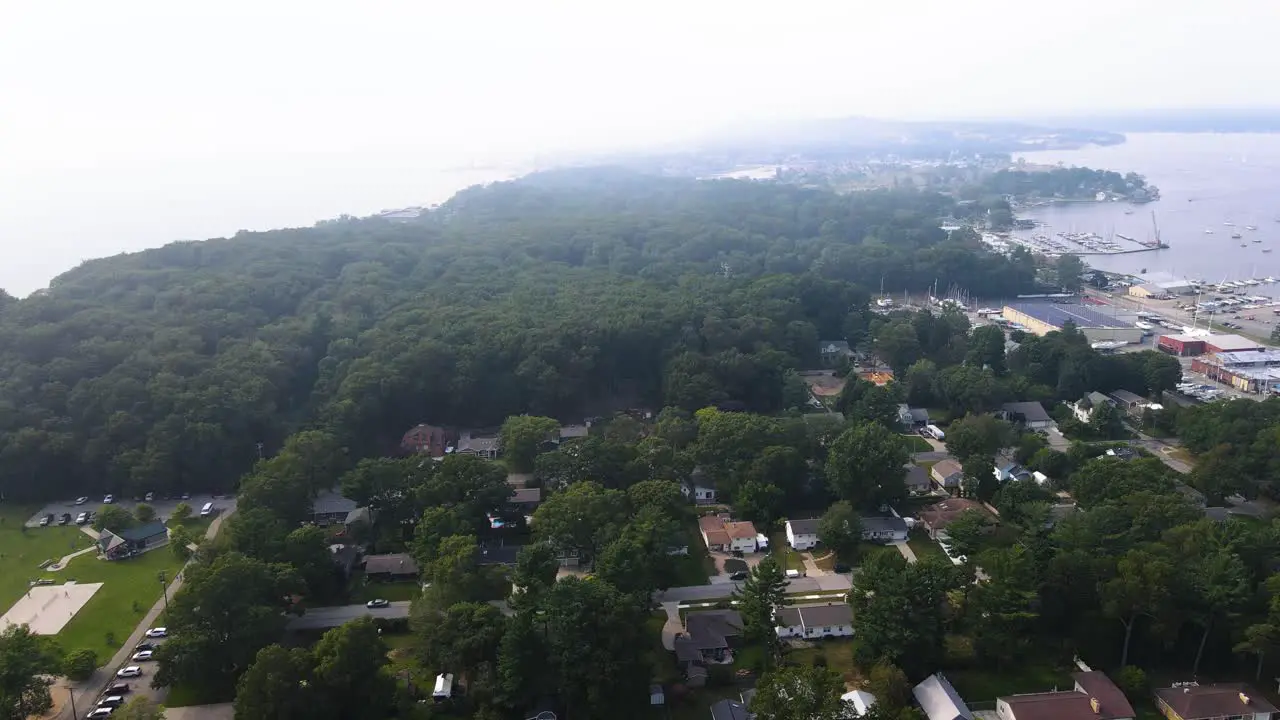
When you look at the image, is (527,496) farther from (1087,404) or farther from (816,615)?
(1087,404)

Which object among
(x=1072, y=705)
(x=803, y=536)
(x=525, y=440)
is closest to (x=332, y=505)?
(x=525, y=440)

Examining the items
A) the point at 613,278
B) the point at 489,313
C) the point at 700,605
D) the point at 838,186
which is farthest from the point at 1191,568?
the point at 838,186

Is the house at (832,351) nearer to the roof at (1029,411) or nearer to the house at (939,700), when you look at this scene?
the roof at (1029,411)

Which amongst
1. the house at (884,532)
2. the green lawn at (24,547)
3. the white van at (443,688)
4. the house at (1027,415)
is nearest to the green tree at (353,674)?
the white van at (443,688)

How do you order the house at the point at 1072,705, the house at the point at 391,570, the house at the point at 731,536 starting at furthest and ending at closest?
the house at the point at 731,536 → the house at the point at 391,570 → the house at the point at 1072,705

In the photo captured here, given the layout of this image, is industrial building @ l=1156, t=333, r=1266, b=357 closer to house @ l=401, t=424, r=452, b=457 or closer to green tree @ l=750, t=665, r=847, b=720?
house @ l=401, t=424, r=452, b=457

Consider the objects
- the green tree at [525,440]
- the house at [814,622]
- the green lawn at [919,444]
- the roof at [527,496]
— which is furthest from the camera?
the green lawn at [919,444]
